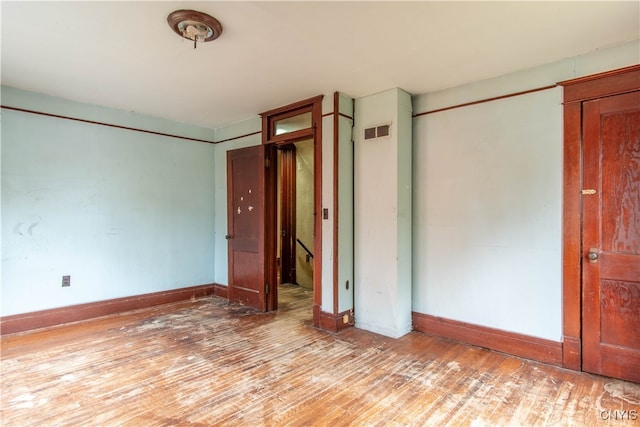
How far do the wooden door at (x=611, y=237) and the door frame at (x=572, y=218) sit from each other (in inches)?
1.3

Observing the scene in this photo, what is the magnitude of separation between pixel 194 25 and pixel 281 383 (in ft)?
8.27

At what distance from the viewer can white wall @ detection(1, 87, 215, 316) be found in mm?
3523

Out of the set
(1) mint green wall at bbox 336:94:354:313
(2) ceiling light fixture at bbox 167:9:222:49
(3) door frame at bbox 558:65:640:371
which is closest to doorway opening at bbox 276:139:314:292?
(1) mint green wall at bbox 336:94:354:313

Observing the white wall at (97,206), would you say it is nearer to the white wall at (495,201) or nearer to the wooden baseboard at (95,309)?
Result: the wooden baseboard at (95,309)

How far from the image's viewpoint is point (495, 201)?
10.1 ft

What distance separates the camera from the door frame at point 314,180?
3.69 meters

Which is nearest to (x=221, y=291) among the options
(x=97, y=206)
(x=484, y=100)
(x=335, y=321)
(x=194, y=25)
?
(x=97, y=206)

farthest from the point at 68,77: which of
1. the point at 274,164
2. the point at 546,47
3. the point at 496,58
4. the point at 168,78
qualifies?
the point at 546,47

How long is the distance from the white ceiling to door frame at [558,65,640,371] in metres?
0.32

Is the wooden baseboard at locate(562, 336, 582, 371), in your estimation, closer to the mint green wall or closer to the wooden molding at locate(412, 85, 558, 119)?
the mint green wall

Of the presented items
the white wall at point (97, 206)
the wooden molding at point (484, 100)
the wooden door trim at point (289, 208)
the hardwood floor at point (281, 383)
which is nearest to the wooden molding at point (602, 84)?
the wooden molding at point (484, 100)

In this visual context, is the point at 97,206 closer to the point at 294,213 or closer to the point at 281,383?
the point at 294,213

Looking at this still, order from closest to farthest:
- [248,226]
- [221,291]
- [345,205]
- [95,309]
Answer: [345,205], [95,309], [248,226], [221,291]

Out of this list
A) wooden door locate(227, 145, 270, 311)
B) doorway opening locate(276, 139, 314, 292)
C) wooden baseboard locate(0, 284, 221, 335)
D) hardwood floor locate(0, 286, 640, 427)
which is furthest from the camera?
doorway opening locate(276, 139, 314, 292)
